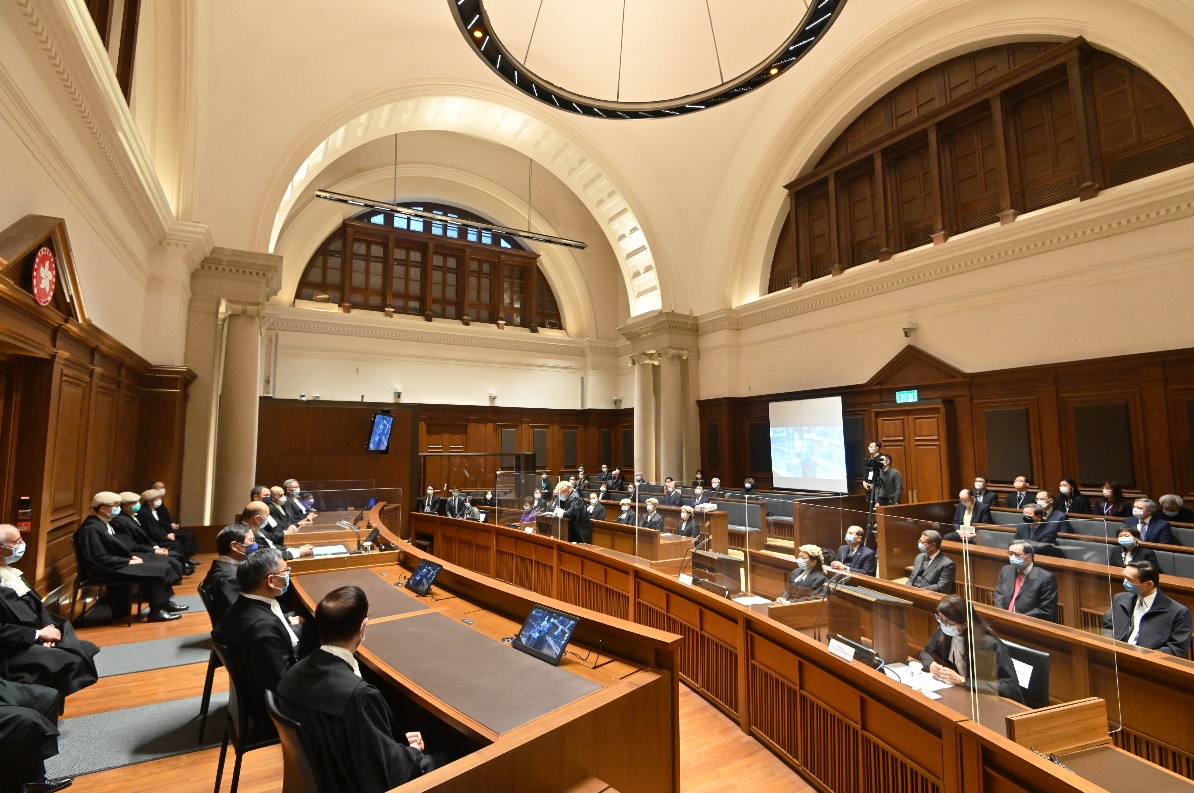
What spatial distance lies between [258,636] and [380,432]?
8593 mm

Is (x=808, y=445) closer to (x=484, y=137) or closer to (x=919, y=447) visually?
(x=919, y=447)

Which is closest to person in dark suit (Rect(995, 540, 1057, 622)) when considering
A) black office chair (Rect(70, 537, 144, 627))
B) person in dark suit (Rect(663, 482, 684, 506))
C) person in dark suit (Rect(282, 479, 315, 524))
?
person in dark suit (Rect(663, 482, 684, 506))

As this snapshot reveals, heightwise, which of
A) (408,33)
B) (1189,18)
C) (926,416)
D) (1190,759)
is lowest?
(1190,759)

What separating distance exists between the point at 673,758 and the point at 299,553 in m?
3.82

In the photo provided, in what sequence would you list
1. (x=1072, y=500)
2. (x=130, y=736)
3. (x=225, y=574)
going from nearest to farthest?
(x=130, y=736) → (x=225, y=574) → (x=1072, y=500)

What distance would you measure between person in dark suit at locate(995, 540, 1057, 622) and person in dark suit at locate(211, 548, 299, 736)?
426 cm

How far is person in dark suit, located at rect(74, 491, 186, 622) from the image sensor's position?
193 inches

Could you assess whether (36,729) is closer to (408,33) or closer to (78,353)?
(78,353)

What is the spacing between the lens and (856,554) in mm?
5145

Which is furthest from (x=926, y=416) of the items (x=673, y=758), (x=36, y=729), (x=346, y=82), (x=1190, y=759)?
(x=346, y=82)

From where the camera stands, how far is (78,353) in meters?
5.13

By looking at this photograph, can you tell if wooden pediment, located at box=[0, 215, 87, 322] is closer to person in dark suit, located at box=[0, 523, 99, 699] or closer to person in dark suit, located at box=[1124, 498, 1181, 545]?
person in dark suit, located at box=[0, 523, 99, 699]

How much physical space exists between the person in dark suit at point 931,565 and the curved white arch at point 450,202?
1436 cm

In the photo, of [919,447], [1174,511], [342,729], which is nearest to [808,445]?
[919,447]
